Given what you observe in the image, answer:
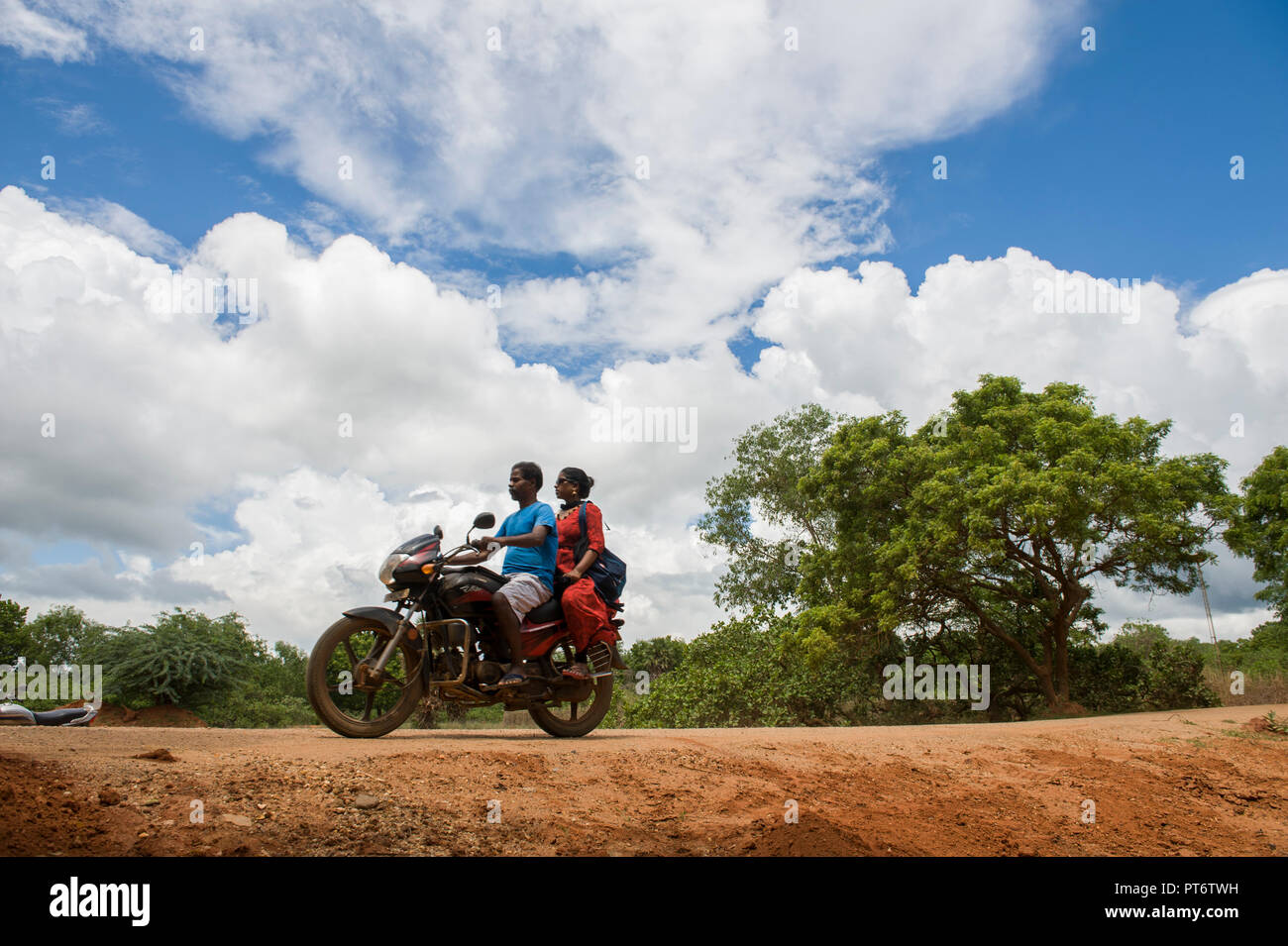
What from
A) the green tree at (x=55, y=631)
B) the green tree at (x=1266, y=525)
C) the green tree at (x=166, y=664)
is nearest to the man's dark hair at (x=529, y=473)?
the green tree at (x=166, y=664)

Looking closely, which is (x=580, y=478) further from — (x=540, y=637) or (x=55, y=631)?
(x=55, y=631)

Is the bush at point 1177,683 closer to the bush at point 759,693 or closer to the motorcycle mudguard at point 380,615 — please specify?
the bush at point 759,693

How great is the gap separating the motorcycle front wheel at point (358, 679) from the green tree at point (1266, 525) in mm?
17740

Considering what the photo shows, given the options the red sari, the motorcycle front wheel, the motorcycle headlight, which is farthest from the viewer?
the red sari

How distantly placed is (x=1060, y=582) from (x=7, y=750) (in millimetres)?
19355

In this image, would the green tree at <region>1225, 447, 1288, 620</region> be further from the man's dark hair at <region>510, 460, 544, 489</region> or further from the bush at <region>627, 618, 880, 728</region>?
the man's dark hair at <region>510, 460, 544, 489</region>

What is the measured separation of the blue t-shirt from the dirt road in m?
1.24

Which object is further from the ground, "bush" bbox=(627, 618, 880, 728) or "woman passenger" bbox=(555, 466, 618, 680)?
"woman passenger" bbox=(555, 466, 618, 680)

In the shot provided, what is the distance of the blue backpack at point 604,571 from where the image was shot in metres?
6.82

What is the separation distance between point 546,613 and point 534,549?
51 centimetres

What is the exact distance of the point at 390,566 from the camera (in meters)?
5.84

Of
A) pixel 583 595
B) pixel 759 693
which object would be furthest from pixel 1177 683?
pixel 583 595

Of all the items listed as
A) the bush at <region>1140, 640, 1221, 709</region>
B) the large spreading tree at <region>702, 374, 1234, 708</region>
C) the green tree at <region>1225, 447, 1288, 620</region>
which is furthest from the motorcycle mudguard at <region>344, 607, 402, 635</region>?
the bush at <region>1140, 640, 1221, 709</region>

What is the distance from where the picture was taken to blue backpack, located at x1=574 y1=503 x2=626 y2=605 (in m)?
6.82
